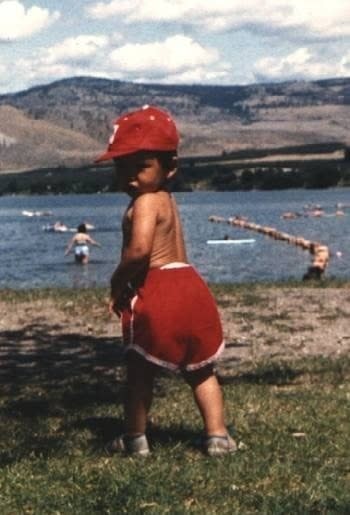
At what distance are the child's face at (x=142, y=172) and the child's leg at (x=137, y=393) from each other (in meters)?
1.02

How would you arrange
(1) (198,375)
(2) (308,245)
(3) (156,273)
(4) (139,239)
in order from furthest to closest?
(2) (308,245)
(1) (198,375)
(3) (156,273)
(4) (139,239)

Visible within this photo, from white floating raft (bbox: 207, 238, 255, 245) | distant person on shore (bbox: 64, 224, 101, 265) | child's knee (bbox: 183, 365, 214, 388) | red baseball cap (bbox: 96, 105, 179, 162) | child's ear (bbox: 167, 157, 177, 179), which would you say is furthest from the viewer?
white floating raft (bbox: 207, 238, 255, 245)

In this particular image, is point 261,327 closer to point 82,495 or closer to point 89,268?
point 82,495

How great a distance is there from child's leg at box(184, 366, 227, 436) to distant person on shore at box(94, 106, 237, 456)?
28 mm

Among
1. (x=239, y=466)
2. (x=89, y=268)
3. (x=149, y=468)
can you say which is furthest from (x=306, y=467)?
(x=89, y=268)

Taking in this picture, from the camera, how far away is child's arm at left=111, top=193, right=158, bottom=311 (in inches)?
268

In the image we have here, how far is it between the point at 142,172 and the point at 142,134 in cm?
22

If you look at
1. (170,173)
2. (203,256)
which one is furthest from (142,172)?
(203,256)

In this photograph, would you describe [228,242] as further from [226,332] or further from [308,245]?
[226,332]

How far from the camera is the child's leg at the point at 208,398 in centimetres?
707

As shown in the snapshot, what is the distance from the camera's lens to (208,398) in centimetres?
711

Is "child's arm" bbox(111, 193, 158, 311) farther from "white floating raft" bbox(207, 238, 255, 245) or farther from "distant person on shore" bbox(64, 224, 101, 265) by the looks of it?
"white floating raft" bbox(207, 238, 255, 245)

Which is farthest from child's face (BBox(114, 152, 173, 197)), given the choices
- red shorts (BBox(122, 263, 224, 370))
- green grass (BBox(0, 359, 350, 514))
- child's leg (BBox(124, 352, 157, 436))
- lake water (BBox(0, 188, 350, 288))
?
lake water (BBox(0, 188, 350, 288))

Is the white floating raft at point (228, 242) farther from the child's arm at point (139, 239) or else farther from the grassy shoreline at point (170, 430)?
the child's arm at point (139, 239)
